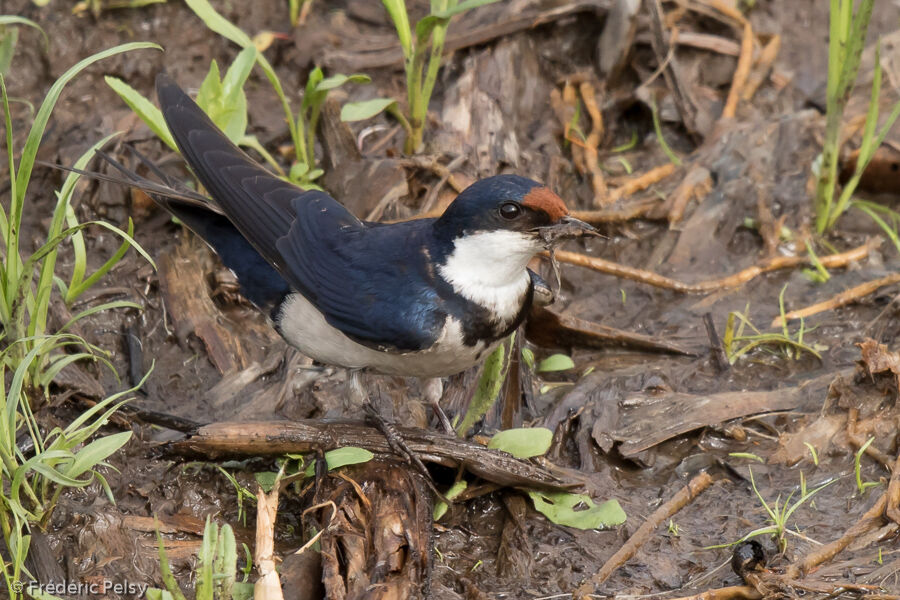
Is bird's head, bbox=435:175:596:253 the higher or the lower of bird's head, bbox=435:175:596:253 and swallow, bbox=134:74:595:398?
the higher

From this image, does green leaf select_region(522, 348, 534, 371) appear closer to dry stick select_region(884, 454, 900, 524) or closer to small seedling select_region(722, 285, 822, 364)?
small seedling select_region(722, 285, 822, 364)

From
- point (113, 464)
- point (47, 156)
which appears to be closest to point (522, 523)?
point (113, 464)

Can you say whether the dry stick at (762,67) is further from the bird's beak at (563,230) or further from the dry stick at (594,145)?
the bird's beak at (563,230)

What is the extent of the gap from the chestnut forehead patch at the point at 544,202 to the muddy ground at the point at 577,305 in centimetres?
98

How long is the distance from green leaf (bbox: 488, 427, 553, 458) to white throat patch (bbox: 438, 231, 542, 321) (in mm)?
433

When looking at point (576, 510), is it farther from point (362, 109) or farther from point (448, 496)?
point (362, 109)

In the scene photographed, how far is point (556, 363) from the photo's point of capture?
4402 mm

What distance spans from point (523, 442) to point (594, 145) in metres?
2.33

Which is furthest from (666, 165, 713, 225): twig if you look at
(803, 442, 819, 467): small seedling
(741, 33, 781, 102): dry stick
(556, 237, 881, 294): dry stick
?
(803, 442, 819, 467): small seedling

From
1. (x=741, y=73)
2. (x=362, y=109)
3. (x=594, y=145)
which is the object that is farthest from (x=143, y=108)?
(x=741, y=73)

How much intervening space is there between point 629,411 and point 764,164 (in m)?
1.85

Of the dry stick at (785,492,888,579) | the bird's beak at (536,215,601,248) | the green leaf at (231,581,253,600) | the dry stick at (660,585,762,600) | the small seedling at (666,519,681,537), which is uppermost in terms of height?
the bird's beak at (536,215,601,248)

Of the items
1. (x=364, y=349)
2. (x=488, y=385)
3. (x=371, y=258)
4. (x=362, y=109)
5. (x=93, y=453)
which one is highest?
(x=362, y=109)

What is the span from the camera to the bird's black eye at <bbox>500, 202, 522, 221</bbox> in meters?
3.49
